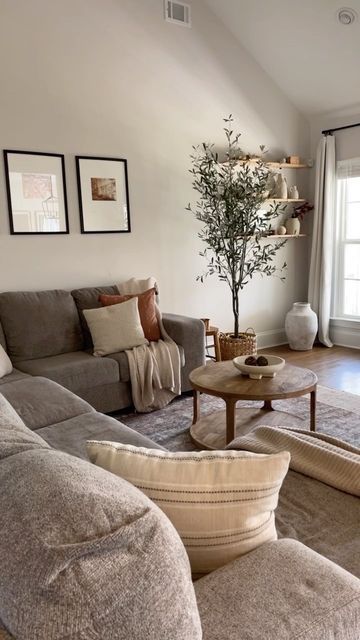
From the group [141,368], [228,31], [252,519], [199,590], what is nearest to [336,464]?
[252,519]

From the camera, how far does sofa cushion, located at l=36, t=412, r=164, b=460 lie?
1.87 m

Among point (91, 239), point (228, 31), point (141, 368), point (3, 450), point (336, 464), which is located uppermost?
point (228, 31)

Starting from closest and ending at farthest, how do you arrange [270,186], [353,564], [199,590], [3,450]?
[199,590]
[3,450]
[353,564]
[270,186]

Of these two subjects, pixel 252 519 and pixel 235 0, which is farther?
pixel 235 0

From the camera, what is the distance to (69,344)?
3.52 m

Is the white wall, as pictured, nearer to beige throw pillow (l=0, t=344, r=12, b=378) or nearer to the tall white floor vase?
the tall white floor vase

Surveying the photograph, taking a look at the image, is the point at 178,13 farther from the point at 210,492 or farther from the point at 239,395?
the point at 210,492

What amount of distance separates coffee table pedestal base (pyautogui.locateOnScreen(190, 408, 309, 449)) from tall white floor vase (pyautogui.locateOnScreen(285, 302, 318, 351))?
1.92m

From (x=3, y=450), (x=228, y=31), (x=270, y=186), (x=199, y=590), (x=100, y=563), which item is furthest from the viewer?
(x=270, y=186)

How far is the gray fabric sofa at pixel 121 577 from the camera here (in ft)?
1.97

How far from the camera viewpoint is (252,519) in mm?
968

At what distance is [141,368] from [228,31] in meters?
3.38

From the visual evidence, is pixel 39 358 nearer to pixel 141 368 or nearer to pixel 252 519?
pixel 141 368

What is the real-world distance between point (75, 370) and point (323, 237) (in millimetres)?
3300
